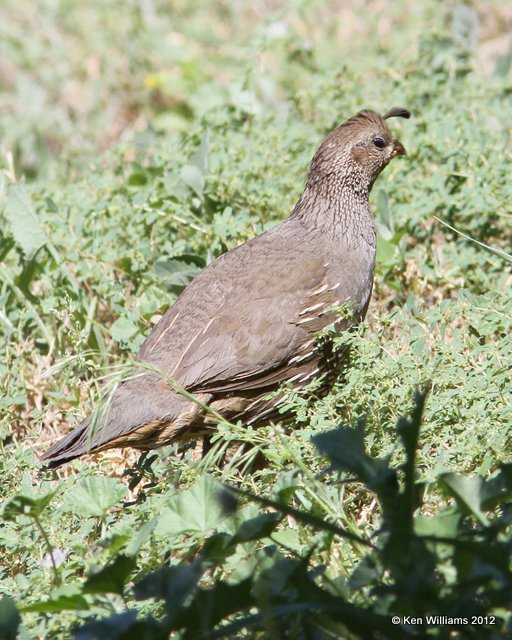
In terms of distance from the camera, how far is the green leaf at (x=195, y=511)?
8.93 ft

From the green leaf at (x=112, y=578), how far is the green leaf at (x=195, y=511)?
18 cm

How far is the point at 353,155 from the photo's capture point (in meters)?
4.51

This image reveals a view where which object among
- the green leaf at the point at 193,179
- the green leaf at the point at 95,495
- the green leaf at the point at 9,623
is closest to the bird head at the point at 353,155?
the green leaf at the point at 193,179

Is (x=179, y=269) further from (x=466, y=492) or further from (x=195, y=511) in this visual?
(x=466, y=492)

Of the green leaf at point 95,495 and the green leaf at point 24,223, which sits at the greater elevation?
the green leaf at point 24,223

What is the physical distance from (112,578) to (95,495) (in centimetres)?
44

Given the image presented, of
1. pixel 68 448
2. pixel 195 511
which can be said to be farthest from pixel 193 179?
pixel 195 511

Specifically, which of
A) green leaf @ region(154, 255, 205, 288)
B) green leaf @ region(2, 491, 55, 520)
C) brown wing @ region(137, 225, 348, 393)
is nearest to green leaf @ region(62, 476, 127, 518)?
green leaf @ region(2, 491, 55, 520)

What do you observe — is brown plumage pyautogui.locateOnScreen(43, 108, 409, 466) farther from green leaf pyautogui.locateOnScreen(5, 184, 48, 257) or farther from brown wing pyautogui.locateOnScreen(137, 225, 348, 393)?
green leaf pyautogui.locateOnScreen(5, 184, 48, 257)

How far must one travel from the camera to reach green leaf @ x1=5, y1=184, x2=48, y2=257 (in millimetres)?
4805

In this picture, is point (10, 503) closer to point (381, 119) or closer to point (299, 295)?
point (299, 295)

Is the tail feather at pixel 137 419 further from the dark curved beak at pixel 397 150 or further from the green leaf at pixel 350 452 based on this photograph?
the dark curved beak at pixel 397 150

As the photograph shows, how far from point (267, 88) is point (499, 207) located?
262 centimetres

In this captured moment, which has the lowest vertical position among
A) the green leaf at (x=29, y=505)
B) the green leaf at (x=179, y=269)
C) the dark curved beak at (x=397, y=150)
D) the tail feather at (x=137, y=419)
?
the tail feather at (x=137, y=419)
